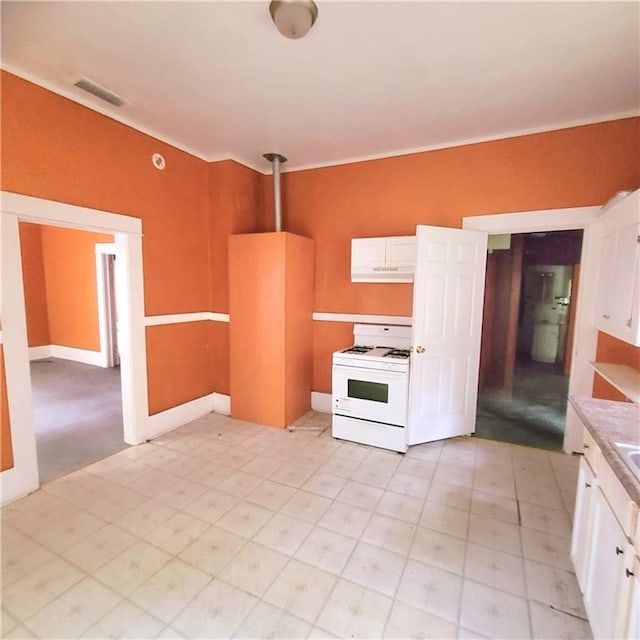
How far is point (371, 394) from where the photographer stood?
10.7 ft

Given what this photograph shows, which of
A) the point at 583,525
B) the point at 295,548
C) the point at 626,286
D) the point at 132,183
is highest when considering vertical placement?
the point at 132,183

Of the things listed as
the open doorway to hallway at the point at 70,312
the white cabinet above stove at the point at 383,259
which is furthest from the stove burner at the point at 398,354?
the open doorway to hallway at the point at 70,312

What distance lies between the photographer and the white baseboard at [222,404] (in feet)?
13.1

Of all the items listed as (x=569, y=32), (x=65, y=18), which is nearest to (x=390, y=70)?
(x=569, y=32)

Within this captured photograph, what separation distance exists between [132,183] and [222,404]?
98.2 inches

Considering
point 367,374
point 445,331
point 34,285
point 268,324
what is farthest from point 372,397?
point 34,285

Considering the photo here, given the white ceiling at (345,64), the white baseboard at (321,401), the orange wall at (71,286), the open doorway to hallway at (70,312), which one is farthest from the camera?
the orange wall at (71,286)

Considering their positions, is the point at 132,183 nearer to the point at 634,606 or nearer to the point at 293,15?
the point at 293,15

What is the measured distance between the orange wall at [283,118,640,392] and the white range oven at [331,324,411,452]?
663 millimetres

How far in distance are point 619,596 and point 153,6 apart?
10.6 feet

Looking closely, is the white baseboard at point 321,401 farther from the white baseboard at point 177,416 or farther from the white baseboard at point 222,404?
the white baseboard at point 177,416

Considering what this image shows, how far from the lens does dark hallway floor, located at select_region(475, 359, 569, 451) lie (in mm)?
3498

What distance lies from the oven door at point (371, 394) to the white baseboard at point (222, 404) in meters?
1.36

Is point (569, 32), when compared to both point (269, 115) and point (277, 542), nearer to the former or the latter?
point (269, 115)
